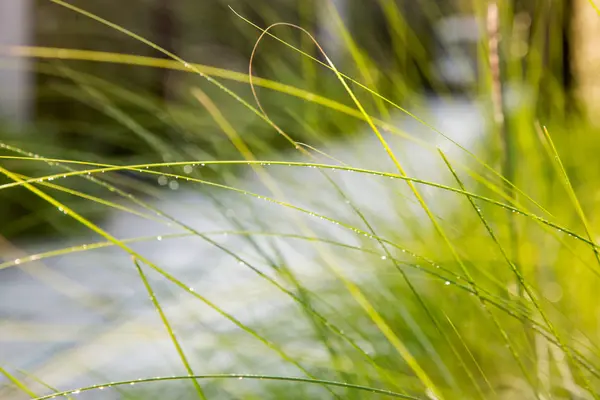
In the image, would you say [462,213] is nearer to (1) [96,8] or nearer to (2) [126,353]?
(2) [126,353]

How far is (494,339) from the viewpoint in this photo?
0.77m

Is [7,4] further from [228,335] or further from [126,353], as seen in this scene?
[228,335]

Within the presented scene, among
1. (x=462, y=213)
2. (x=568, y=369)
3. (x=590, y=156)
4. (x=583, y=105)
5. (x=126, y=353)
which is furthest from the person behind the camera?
(x=583, y=105)

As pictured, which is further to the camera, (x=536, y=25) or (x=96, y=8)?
(x=96, y=8)

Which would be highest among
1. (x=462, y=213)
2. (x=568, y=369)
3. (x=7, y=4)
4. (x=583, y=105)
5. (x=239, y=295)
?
(x=7, y=4)

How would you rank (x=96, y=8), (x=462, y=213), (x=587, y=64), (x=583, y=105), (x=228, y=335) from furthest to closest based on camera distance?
1. (x=96, y=8)
2. (x=587, y=64)
3. (x=583, y=105)
4. (x=462, y=213)
5. (x=228, y=335)

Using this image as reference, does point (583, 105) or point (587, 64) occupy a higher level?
point (587, 64)

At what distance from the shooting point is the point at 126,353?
0.92 meters

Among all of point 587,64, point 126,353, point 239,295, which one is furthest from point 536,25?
point 587,64

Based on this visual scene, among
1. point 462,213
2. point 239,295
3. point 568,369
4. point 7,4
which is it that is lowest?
point 568,369

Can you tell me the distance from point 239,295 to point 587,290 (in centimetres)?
45

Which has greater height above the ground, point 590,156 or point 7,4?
point 7,4

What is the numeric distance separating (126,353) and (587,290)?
634mm

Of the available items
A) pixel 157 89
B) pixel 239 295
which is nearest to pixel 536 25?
pixel 239 295
